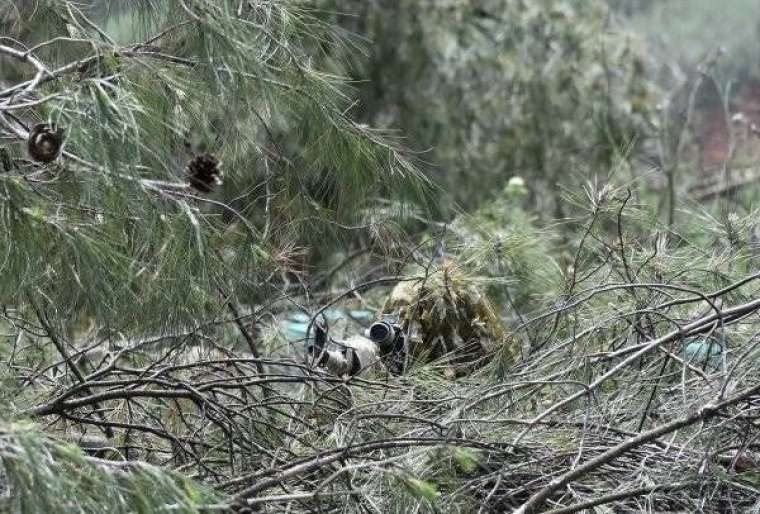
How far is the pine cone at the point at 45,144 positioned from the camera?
1812 mm

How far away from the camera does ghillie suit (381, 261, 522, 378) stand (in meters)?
2.90

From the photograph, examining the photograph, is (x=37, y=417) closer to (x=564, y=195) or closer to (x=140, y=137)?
(x=140, y=137)

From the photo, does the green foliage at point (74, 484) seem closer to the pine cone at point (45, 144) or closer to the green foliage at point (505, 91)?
the pine cone at point (45, 144)

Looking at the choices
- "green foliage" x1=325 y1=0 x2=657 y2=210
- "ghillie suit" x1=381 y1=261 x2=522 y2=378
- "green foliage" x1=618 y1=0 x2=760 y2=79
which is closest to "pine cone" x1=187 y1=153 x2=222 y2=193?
"ghillie suit" x1=381 y1=261 x2=522 y2=378

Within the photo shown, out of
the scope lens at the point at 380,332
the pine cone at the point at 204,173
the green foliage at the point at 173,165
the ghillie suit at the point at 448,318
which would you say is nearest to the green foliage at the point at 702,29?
the ghillie suit at the point at 448,318

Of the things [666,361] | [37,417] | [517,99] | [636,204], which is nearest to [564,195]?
[636,204]

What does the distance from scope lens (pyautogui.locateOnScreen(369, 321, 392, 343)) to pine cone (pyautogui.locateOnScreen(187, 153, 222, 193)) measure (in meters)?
0.69

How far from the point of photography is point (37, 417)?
6.97 feet

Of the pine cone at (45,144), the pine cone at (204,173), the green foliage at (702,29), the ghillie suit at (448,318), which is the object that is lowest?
the green foliage at (702,29)

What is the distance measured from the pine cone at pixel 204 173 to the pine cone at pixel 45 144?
372 millimetres

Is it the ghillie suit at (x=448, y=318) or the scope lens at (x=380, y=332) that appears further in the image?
the ghillie suit at (x=448, y=318)

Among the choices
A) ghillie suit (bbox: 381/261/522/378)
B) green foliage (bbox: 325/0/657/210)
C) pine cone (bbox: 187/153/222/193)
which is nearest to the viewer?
pine cone (bbox: 187/153/222/193)

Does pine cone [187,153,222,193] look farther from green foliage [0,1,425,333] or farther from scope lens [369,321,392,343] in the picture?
scope lens [369,321,392,343]

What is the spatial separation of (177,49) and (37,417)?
2.30 feet
